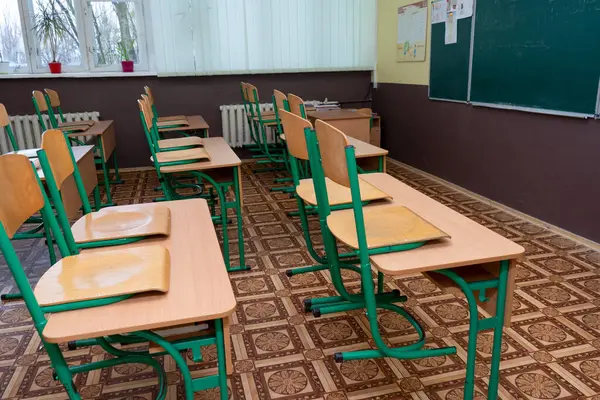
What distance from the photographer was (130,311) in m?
1.09

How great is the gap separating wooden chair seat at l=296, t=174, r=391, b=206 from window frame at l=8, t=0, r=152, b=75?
399 centimetres

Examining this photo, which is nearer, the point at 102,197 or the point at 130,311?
the point at 130,311

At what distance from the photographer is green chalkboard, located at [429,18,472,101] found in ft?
13.5

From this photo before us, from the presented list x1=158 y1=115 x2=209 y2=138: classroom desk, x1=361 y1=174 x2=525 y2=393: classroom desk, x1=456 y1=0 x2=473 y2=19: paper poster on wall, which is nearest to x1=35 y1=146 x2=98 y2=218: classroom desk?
x1=158 y1=115 x2=209 y2=138: classroom desk

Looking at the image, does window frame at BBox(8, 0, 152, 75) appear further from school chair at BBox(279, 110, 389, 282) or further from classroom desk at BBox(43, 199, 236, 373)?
classroom desk at BBox(43, 199, 236, 373)

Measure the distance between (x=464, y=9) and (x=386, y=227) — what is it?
10.6 feet

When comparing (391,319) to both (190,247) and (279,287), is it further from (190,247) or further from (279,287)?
(190,247)

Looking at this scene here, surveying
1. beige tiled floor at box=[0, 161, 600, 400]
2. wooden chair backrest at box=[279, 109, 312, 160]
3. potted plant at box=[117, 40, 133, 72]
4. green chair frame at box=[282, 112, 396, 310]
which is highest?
potted plant at box=[117, 40, 133, 72]

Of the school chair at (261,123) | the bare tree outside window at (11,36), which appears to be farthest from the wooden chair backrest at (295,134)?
the bare tree outside window at (11,36)

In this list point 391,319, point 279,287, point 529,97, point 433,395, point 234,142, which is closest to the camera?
point 433,395

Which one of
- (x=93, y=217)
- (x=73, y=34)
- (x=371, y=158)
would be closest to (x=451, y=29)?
(x=371, y=158)

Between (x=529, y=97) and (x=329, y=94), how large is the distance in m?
2.87

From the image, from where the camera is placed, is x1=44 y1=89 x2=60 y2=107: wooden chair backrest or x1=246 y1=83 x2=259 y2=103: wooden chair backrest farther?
x1=44 y1=89 x2=60 y2=107: wooden chair backrest

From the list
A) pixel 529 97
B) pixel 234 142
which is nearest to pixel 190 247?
pixel 529 97
